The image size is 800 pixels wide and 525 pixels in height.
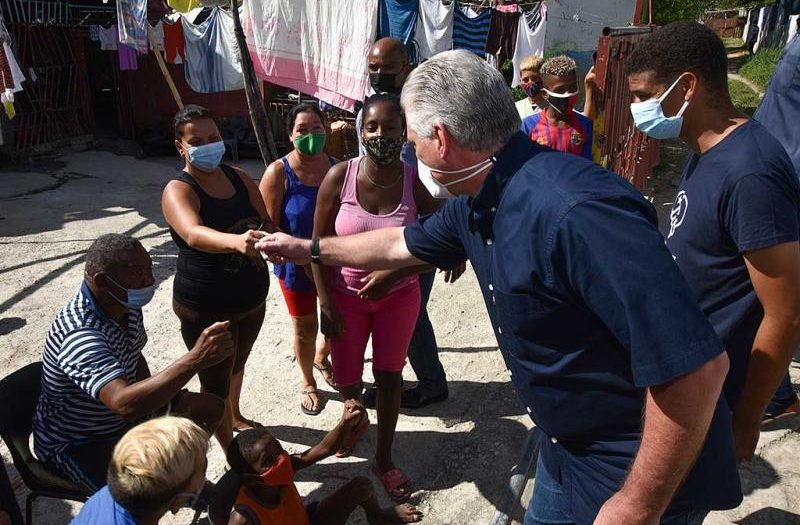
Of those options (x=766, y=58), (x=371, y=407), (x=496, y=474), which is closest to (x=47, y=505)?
(x=371, y=407)

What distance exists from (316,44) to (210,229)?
7.03 m

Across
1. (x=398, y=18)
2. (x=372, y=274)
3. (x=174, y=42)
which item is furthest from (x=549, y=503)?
(x=174, y=42)

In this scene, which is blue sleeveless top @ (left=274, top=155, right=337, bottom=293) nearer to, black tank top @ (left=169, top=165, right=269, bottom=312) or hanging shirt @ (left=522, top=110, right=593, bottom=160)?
black tank top @ (left=169, top=165, right=269, bottom=312)

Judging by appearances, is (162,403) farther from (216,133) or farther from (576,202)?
(576,202)

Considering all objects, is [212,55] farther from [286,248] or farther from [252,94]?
[286,248]

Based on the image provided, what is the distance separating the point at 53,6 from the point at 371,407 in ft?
36.7

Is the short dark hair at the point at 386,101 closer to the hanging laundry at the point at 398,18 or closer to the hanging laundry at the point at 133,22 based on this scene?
the hanging laundry at the point at 398,18

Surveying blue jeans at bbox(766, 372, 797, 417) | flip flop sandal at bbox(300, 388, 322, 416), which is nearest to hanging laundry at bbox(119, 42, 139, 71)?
flip flop sandal at bbox(300, 388, 322, 416)

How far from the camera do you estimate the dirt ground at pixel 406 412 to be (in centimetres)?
309

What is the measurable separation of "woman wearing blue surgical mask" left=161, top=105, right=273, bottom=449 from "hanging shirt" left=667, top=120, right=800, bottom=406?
1865 millimetres

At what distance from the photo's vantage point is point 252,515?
2.25 metres

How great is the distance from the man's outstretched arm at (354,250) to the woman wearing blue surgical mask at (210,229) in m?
0.42

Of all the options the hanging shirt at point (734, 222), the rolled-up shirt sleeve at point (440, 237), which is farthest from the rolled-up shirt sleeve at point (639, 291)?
the hanging shirt at point (734, 222)

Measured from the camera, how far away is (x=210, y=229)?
2.77m
